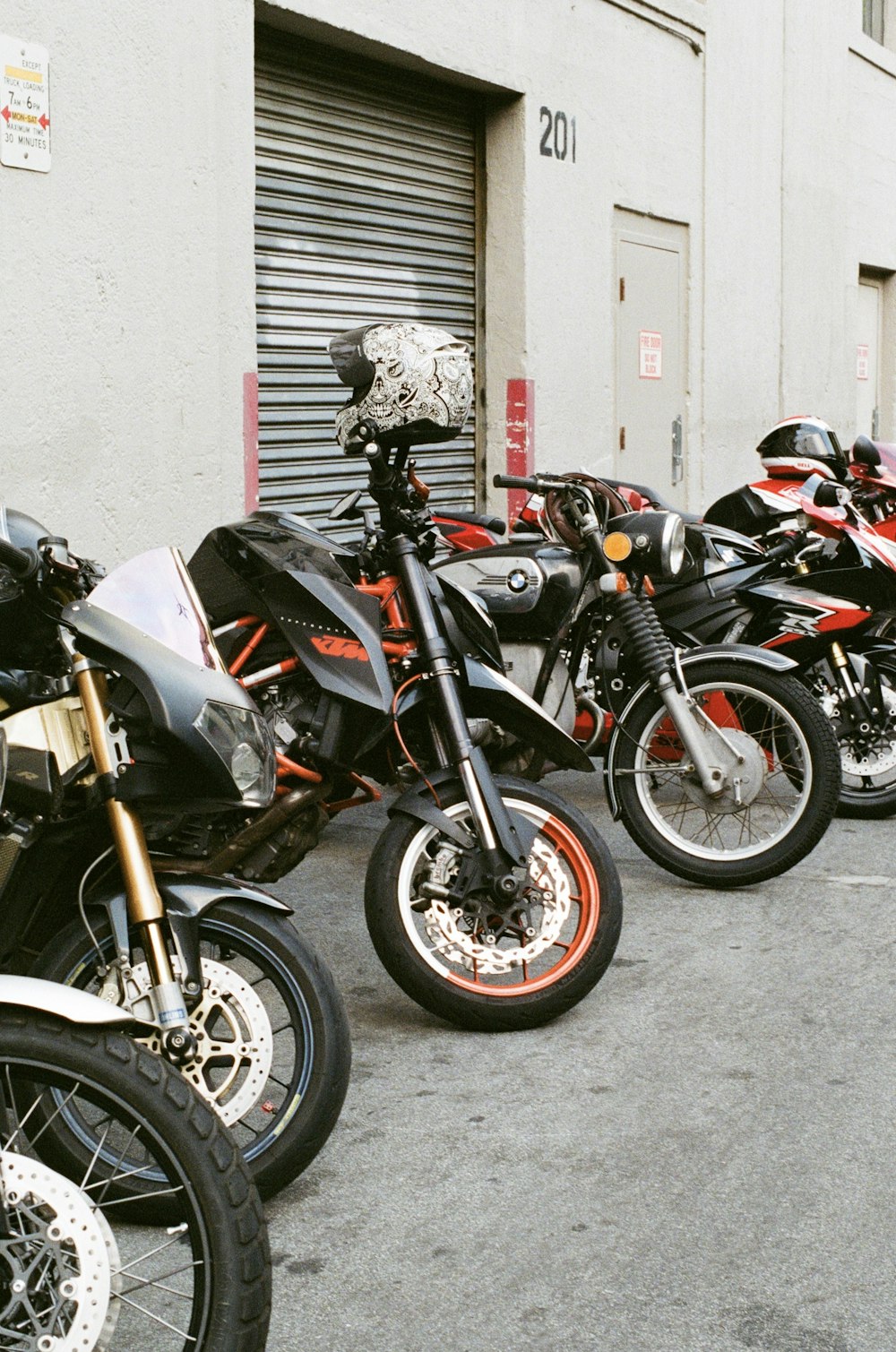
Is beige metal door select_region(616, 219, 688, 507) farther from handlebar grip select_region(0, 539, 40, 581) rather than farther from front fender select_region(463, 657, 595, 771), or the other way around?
handlebar grip select_region(0, 539, 40, 581)

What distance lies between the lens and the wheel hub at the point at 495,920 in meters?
4.05

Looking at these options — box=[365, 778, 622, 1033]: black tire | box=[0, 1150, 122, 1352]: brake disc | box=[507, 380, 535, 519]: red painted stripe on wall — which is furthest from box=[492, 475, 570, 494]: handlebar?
box=[507, 380, 535, 519]: red painted stripe on wall

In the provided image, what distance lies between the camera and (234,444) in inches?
288

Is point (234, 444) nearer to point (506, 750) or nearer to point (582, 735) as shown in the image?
point (582, 735)

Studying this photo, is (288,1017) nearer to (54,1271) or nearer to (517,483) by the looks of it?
(54,1271)

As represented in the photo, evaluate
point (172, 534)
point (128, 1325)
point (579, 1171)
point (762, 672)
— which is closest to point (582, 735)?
point (762, 672)

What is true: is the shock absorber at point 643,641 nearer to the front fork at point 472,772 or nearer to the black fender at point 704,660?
the black fender at point 704,660

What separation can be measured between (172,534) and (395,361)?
2714mm

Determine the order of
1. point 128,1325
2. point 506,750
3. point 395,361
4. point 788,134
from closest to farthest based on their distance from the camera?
point 128,1325 → point 395,361 → point 506,750 → point 788,134

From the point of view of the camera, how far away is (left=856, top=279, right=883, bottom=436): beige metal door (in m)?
16.0

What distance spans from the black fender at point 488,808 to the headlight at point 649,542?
55.5 inches

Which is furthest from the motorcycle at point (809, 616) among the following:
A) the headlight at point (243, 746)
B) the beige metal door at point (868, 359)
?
the beige metal door at point (868, 359)

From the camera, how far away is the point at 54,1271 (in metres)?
2.10

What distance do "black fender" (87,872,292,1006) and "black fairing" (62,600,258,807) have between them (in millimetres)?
265
